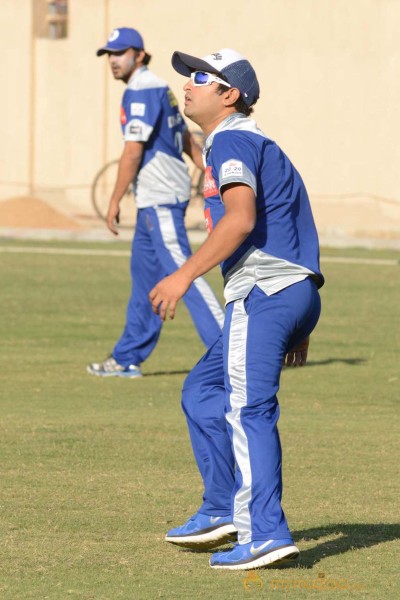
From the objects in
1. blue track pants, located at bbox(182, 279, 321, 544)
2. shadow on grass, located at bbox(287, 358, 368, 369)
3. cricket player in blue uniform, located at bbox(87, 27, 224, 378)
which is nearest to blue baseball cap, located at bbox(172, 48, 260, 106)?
blue track pants, located at bbox(182, 279, 321, 544)

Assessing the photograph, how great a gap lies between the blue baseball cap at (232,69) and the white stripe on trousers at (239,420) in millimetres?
846

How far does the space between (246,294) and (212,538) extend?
959 mm

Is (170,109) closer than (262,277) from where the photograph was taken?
No

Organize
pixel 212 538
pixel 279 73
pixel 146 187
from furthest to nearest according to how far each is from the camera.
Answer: pixel 279 73 → pixel 146 187 → pixel 212 538

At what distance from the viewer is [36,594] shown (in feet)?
16.2

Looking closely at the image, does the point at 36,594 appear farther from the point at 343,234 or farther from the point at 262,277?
the point at 343,234

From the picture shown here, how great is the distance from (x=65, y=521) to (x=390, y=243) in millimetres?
18723

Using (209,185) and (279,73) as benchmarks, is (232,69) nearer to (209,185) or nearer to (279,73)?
(209,185)

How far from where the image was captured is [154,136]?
10.3 metres

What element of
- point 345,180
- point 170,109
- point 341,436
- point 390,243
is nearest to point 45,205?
point 345,180

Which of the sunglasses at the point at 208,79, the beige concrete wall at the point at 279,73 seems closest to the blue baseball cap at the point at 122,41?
the sunglasses at the point at 208,79

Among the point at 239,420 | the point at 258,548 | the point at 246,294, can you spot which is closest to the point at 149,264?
the point at 246,294

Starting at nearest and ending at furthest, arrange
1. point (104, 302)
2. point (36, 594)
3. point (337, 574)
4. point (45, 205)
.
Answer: point (36, 594)
point (337, 574)
point (104, 302)
point (45, 205)

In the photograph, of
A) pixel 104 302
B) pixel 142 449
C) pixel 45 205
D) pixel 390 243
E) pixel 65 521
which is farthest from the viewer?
pixel 45 205
